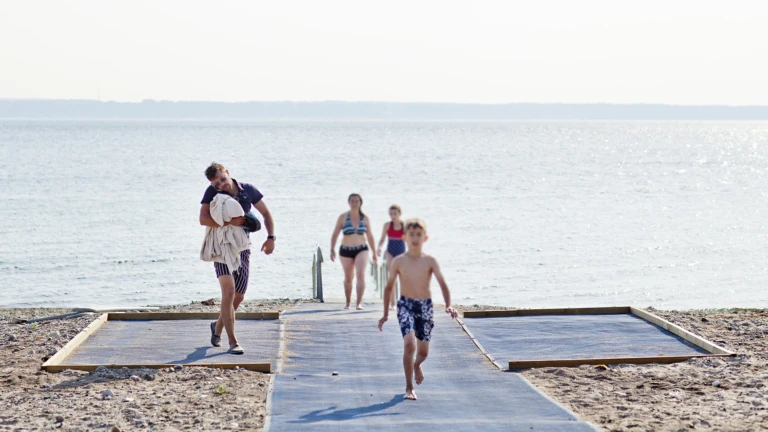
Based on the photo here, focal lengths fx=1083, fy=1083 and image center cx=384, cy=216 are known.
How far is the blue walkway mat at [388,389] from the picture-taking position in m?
7.36

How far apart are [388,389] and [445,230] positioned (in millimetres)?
30402

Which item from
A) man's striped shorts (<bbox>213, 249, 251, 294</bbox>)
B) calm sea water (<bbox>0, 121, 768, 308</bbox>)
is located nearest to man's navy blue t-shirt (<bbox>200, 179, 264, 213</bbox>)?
man's striped shorts (<bbox>213, 249, 251, 294</bbox>)

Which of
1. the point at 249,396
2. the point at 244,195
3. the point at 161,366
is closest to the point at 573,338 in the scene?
the point at 244,195

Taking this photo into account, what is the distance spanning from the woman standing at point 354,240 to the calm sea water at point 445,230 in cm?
1004

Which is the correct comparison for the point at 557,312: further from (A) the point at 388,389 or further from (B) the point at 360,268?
(A) the point at 388,389

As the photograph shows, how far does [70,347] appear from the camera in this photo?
1000 centimetres

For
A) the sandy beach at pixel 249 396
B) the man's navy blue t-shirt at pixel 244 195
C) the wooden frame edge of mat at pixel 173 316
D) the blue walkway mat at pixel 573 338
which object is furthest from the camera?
→ the wooden frame edge of mat at pixel 173 316

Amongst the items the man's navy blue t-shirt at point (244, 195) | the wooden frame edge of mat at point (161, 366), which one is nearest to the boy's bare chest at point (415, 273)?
the wooden frame edge of mat at point (161, 366)

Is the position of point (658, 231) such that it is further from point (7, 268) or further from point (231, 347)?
point (231, 347)

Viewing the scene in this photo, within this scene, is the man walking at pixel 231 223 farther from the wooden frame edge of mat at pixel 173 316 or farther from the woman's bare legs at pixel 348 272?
the woman's bare legs at pixel 348 272

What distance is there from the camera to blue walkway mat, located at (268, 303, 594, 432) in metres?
7.36

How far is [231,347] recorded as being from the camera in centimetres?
1002

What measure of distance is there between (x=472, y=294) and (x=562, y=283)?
10.6 feet

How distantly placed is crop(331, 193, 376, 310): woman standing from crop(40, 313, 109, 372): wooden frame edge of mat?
3.46 meters
